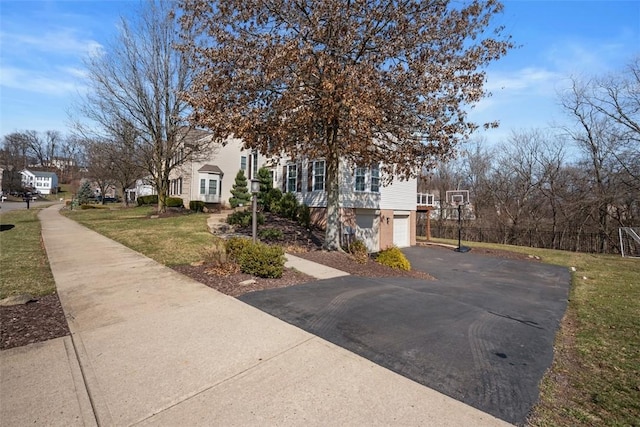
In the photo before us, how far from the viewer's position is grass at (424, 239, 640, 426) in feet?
9.33

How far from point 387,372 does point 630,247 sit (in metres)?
24.6

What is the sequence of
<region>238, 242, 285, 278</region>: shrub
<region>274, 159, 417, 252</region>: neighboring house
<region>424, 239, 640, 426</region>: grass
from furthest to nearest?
<region>274, 159, 417, 252</region>: neighboring house < <region>238, 242, 285, 278</region>: shrub < <region>424, 239, 640, 426</region>: grass

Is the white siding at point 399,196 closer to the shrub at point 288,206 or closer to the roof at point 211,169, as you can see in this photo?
the shrub at point 288,206

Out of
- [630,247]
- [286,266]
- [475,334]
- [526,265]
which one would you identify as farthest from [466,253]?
[475,334]

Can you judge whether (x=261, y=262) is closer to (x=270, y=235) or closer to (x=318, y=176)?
(x=270, y=235)

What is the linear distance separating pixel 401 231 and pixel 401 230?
6 centimetres

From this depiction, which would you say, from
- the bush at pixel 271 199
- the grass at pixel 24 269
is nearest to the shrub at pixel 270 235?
the bush at pixel 271 199

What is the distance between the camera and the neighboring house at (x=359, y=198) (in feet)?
51.9

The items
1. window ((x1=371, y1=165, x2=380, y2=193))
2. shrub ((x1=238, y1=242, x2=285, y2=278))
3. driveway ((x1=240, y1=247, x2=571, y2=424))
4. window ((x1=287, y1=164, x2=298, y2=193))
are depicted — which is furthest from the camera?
window ((x1=287, y1=164, x2=298, y2=193))

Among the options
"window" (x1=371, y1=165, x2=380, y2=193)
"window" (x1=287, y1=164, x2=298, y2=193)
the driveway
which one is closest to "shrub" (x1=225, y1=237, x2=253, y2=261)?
the driveway

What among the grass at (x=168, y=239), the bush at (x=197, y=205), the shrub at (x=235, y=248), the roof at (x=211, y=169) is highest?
the roof at (x=211, y=169)

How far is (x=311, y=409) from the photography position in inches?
105

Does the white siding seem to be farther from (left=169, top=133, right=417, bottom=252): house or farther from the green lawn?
the green lawn

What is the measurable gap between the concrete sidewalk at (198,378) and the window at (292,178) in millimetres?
13003
